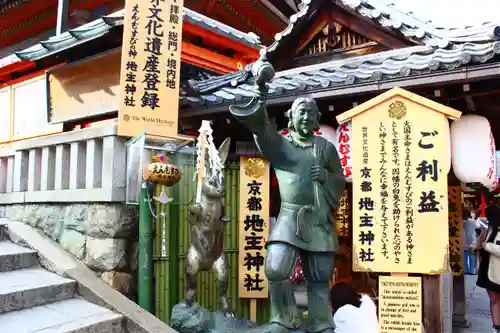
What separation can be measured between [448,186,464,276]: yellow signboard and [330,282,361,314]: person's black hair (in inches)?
163

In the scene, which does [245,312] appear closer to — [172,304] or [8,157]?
[172,304]

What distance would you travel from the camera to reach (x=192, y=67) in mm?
8102

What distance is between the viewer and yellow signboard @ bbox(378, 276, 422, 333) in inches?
189

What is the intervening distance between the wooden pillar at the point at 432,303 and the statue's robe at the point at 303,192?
187 centimetres

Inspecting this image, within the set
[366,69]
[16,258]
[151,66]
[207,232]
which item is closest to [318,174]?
[207,232]

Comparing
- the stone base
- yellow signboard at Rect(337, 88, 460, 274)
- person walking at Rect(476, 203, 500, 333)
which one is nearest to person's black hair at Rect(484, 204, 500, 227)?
person walking at Rect(476, 203, 500, 333)

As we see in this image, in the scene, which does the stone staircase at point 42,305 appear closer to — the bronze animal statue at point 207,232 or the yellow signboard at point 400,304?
the bronze animal statue at point 207,232

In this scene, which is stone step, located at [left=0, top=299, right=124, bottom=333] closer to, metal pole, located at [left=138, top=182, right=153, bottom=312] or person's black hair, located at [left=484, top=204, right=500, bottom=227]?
metal pole, located at [left=138, top=182, right=153, bottom=312]

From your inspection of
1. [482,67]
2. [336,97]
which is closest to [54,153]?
[336,97]

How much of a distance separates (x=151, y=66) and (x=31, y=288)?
11.0 ft

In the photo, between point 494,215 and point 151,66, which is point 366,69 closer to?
point 151,66

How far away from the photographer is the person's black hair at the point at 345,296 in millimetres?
4680

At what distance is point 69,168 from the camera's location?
5996 millimetres

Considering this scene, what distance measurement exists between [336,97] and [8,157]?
5.35m
